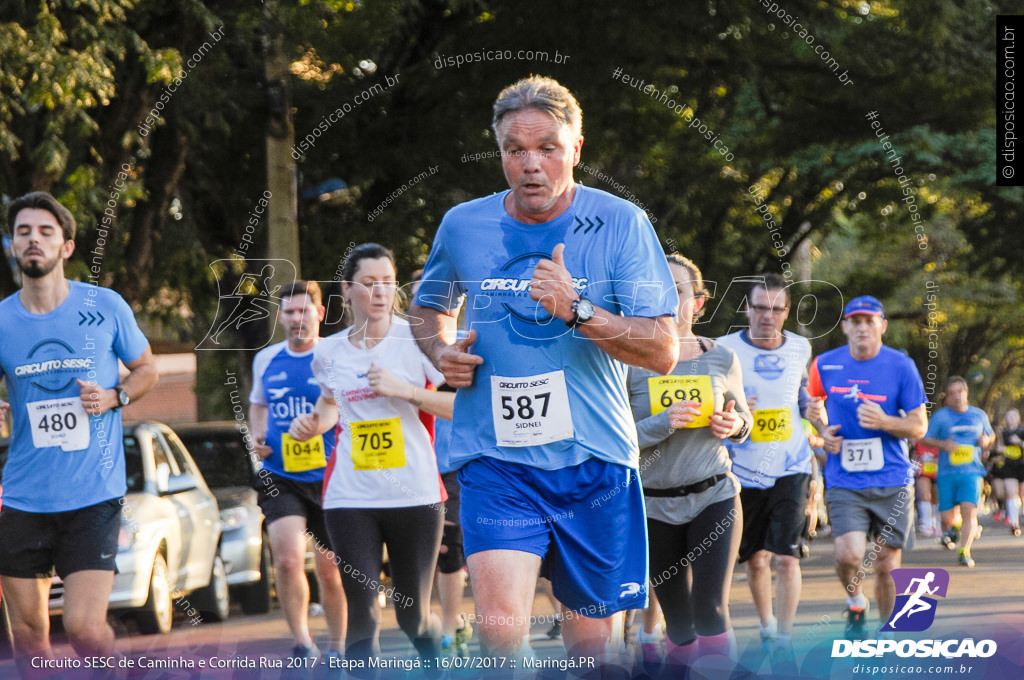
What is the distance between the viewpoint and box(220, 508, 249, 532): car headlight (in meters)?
10.2

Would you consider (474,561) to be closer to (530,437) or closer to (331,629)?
(530,437)

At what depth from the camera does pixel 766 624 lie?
718cm

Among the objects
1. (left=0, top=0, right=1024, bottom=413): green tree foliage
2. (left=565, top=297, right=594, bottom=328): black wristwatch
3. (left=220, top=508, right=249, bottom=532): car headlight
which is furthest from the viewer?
(left=0, top=0, right=1024, bottom=413): green tree foliage

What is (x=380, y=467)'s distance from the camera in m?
6.11

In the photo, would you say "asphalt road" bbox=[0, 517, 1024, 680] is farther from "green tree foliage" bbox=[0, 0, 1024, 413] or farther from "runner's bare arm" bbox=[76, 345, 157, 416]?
"green tree foliage" bbox=[0, 0, 1024, 413]

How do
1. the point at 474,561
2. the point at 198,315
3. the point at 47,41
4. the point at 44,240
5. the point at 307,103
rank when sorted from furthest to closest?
1. the point at 198,315
2. the point at 307,103
3. the point at 47,41
4. the point at 44,240
5. the point at 474,561

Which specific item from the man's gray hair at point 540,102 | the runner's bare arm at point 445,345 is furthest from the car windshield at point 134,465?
the man's gray hair at point 540,102

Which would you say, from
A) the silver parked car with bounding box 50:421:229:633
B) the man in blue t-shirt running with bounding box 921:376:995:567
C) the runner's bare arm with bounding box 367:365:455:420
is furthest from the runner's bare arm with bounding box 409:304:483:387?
the man in blue t-shirt running with bounding box 921:376:995:567

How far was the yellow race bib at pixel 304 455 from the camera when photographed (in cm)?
716

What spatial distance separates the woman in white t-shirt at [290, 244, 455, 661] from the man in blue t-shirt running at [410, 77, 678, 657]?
2.01 meters

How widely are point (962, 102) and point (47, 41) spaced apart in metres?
8.20

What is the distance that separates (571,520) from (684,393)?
236cm

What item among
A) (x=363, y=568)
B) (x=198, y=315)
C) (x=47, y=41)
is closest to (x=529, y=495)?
(x=363, y=568)

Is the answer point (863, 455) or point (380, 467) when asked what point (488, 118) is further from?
point (380, 467)
